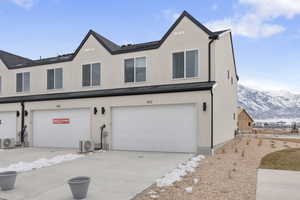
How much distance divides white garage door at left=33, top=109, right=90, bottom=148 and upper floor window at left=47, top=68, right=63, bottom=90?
6.14 ft

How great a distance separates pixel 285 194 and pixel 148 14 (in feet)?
47.1

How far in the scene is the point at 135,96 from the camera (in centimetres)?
1220

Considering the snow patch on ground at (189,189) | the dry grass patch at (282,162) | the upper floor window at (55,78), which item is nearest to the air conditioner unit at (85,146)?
the upper floor window at (55,78)

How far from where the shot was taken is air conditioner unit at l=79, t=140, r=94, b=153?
11680mm

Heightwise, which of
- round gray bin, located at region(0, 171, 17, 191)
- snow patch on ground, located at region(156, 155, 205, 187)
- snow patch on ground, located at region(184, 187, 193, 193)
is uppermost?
round gray bin, located at region(0, 171, 17, 191)

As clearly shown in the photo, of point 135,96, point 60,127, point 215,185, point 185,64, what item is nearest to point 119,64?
point 135,96

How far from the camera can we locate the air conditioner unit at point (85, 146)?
11680 millimetres

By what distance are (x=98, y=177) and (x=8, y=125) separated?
1265 centimetres

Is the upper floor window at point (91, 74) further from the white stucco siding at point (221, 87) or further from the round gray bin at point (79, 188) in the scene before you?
the round gray bin at point (79, 188)

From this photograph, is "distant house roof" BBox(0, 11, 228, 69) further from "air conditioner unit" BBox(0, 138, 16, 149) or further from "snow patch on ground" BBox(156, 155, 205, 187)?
"snow patch on ground" BBox(156, 155, 205, 187)

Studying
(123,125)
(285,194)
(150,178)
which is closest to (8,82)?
(123,125)

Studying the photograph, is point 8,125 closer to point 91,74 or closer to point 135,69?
point 91,74

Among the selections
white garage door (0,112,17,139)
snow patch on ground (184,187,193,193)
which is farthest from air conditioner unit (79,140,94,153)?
snow patch on ground (184,187,193,193)

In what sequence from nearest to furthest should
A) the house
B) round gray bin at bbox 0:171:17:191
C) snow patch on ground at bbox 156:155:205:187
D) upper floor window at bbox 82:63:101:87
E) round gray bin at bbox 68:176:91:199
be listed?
round gray bin at bbox 68:176:91:199
round gray bin at bbox 0:171:17:191
snow patch on ground at bbox 156:155:205:187
upper floor window at bbox 82:63:101:87
the house
